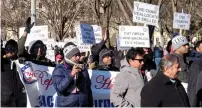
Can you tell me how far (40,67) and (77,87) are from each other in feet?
6.84

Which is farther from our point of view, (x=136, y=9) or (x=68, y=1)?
(x=68, y=1)

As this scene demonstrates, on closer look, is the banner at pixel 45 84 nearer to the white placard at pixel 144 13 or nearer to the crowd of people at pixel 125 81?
the crowd of people at pixel 125 81

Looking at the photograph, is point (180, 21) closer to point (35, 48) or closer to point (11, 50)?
point (35, 48)

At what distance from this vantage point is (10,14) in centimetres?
4812

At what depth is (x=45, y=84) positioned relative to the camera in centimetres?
866

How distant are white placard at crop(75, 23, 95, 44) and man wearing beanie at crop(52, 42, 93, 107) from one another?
5894 millimetres

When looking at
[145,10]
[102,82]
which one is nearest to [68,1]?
[145,10]

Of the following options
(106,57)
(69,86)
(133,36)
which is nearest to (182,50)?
(106,57)

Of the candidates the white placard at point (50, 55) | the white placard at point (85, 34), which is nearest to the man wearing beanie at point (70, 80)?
the white placard at point (85, 34)

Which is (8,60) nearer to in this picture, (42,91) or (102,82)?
(42,91)

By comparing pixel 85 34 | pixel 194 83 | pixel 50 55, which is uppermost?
pixel 85 34

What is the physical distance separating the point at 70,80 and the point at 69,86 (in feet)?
0.47

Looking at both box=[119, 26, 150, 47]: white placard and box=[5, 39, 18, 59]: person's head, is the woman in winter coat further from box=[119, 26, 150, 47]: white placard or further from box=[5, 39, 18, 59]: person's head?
box=[119, 26, 150, 47]: white placard

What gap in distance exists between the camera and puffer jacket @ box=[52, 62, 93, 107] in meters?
6.58
